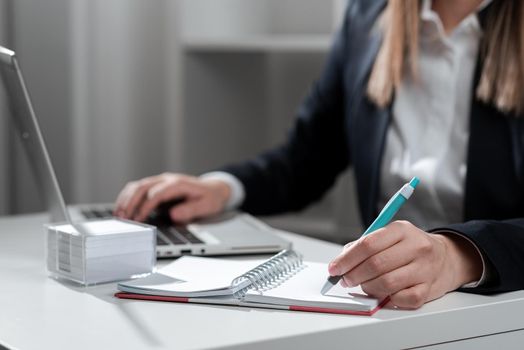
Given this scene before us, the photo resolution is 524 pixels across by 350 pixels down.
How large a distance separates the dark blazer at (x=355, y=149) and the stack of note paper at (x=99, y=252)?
59 cm

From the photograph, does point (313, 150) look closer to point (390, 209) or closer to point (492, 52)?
point (492, 52)

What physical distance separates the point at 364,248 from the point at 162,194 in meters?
0.56

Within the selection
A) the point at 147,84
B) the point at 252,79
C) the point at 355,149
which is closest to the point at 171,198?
the point at 355,149

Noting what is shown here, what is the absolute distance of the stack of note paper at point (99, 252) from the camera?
1090 millimetres

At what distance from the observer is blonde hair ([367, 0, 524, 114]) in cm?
151

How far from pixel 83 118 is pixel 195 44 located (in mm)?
352

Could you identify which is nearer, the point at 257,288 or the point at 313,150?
the point at 257,288

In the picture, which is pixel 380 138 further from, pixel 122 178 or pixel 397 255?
pixel 122 178

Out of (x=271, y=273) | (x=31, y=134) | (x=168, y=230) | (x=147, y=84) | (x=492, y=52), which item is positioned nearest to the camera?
(x=271, y=273)

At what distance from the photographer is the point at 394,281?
38.5 inches

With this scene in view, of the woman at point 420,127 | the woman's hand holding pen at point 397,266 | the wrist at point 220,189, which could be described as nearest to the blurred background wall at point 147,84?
the woman at point 420,127

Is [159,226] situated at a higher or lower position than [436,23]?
lower

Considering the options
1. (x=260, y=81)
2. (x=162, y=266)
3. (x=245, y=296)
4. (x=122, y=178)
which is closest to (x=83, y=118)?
(x=122, y=178)

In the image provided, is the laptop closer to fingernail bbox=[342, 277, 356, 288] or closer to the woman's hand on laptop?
the woman's hand on laptop
